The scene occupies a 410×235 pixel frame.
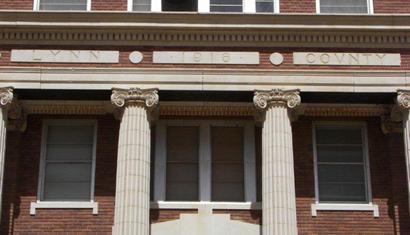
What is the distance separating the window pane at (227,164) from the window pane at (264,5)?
10.9 ft

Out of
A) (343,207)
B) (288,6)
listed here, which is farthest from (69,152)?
(343,207)

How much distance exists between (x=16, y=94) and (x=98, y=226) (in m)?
4.04

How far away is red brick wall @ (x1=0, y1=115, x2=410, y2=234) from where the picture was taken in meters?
21.8

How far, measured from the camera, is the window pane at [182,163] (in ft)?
73.6

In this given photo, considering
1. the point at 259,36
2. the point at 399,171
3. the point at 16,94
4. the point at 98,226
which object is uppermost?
the point at 259,36

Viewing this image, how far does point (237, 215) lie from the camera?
866 inches

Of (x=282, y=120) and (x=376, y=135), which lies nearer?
(x=282, y=120)

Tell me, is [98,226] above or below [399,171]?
below

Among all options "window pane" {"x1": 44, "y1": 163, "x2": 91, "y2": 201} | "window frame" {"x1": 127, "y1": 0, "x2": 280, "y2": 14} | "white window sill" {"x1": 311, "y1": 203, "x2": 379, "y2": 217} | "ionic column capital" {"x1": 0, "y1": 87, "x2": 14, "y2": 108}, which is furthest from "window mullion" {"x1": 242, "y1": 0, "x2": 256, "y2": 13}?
"ionic column capital" {"x1": 0, "y1": 87, "x2": 14, "y2": 108}

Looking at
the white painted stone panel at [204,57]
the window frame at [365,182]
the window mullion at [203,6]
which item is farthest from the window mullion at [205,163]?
the window mullion at [203,6]

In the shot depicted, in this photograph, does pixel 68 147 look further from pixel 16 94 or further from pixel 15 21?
pixel 15 21

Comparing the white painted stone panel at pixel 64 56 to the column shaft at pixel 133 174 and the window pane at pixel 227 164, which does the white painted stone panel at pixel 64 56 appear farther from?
the window pane at pixel 227 164

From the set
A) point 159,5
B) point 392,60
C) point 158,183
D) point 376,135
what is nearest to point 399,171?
point 376,135

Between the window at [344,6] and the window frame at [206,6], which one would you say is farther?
the window at [344,6]
